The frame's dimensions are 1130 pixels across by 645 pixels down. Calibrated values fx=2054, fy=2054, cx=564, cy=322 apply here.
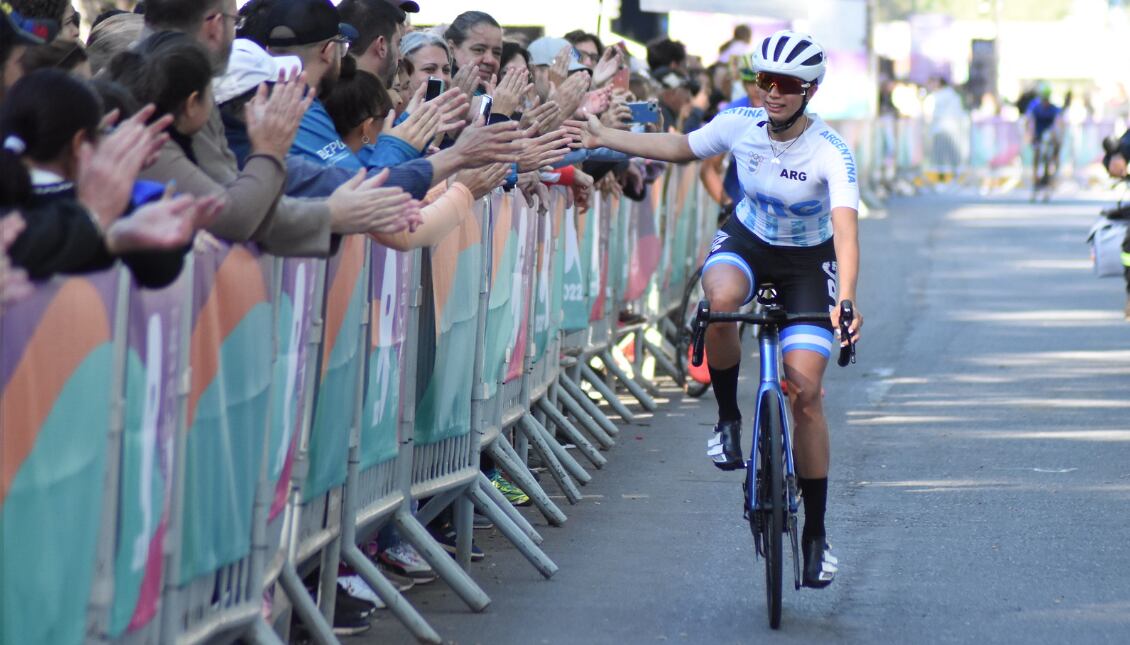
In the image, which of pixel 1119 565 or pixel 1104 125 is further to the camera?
pixel 1104 125

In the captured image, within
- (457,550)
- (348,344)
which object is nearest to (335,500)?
(348,344)

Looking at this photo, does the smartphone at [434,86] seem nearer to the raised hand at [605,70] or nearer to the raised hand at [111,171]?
the raised hand at [605,70]

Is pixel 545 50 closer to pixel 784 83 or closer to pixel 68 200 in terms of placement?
pixel 784 83

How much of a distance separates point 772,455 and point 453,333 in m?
1.24

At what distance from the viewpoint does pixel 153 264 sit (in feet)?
13.7

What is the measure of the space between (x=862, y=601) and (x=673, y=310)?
7.91m

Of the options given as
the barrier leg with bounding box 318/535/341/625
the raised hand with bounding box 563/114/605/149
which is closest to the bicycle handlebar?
the raised hand with bounding box 563/114/605/149

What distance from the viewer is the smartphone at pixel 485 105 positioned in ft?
25.2

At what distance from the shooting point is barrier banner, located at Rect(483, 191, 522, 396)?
805 centimetres

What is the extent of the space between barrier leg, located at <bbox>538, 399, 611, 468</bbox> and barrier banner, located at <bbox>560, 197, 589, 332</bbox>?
52 centimetres

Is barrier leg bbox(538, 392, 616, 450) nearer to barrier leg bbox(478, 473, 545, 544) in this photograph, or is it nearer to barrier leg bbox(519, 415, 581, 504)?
barrier leg bbox(519, 415, 581, 504)

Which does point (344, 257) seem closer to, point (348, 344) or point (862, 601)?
point (348, 344)

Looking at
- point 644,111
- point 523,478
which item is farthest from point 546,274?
point 523,478

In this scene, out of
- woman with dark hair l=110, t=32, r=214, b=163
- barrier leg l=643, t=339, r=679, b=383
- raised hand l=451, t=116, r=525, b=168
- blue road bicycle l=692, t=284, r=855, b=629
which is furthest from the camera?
barrier leg l=643, t=339, r=679, b=383
